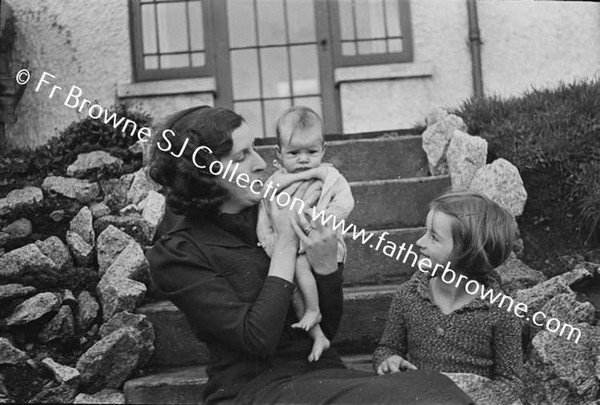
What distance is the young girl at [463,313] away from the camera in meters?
2.67

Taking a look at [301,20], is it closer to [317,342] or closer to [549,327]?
[549,327]

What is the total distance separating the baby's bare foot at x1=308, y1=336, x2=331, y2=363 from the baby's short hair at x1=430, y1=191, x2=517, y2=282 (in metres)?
0.54

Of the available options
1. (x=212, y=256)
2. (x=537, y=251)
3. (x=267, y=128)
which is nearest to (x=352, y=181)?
(x=537, y=251)

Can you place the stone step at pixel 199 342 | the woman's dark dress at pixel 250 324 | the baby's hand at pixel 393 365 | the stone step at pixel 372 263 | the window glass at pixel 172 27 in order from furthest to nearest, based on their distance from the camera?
the window glass at pixel 172 27 < the stone step at pixel 372 263 < the stone step at pixel 199 342 < the baby's hand at pixel 393 365 < the woman's dark dress at pixel 250 324

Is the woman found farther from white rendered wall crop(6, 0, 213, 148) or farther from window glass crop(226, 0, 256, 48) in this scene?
window glass crop(226, 0, 256, 48)

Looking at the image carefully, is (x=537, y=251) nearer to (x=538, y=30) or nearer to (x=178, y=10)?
(x=538, y=30)

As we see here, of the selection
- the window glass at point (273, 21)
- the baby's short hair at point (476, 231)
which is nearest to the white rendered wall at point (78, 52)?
the window glass at point (273, 21)

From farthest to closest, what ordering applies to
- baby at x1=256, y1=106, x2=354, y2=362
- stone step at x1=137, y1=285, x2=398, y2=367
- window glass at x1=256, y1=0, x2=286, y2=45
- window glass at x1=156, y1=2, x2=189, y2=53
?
1. window glass at x1=256, y1=0, x2=286, y2=45
2. window glass at x1=156, y1=2, x2=189, y2=53
3. stone step at x1=137, y1=285, x2=398, y2=367
4. baby at x1=256, y1=106, x2=354, y2=362

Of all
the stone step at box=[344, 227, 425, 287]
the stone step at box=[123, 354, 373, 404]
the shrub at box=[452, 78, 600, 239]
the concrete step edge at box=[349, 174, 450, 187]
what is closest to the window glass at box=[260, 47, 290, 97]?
the shrub at box=[452, 78, 600, 239]

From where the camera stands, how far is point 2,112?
5.65 meters

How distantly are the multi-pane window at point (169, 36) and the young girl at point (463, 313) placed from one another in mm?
3797

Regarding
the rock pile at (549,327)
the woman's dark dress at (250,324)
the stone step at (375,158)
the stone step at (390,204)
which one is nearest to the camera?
the woman's dark dress at (250,324)

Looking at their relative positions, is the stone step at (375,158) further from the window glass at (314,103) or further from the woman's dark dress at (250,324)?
the woman's dark dress at (250,324)

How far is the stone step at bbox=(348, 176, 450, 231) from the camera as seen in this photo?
433 cm
